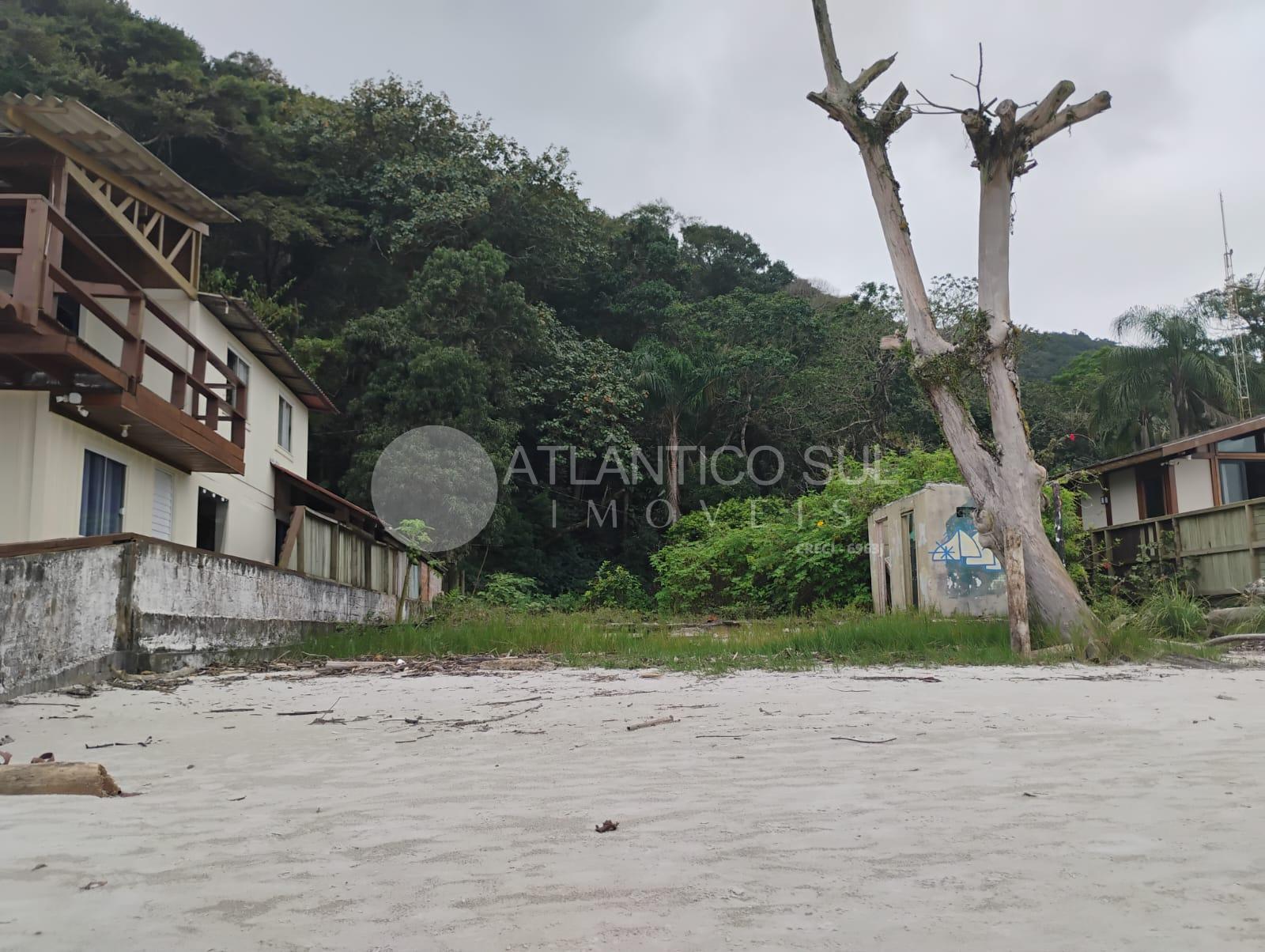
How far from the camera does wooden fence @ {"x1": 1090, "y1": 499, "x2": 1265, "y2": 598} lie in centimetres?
1686

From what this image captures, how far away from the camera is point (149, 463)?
42.1ft

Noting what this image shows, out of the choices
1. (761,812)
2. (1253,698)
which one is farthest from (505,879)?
(1253,698)

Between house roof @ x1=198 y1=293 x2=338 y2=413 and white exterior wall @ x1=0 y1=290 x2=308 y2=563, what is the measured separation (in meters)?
0.14

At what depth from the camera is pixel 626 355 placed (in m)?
30.6

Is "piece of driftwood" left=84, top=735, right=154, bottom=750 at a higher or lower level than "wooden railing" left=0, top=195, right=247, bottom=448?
lower

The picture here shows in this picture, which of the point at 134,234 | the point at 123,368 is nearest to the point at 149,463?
the point at 123,368

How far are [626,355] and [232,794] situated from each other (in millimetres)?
27312

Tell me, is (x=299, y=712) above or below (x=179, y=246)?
below

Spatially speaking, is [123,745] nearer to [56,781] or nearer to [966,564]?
[56,781]

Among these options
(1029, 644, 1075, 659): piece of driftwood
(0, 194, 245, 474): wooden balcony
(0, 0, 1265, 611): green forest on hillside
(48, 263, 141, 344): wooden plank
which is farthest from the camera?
(0, 0, 1265, 611): green forest on hillside

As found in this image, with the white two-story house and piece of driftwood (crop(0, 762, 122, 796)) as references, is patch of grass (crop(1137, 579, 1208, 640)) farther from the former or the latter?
the white two-story house

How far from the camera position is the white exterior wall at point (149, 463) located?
10.3m

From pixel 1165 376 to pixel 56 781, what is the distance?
33.9m

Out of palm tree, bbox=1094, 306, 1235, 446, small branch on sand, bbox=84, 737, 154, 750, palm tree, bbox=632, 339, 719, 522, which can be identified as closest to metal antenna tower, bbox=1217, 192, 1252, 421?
palm tree, bbox=1094, 306, 1235, 446
